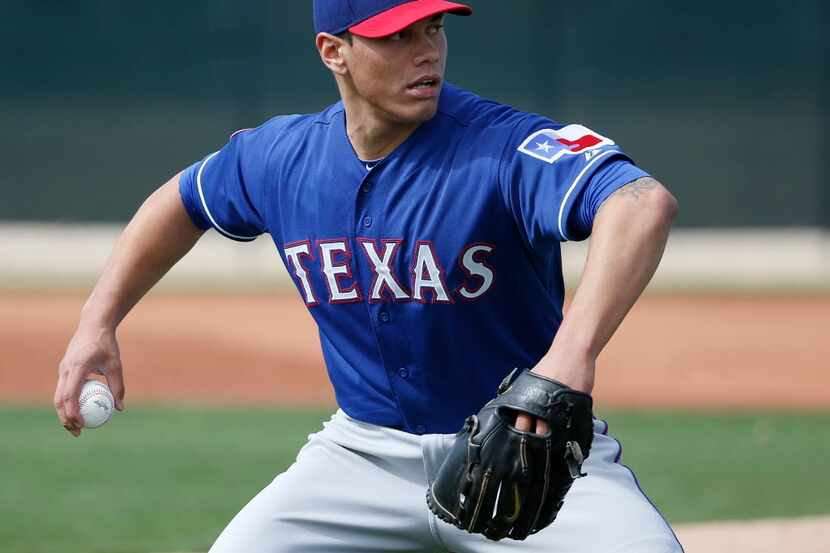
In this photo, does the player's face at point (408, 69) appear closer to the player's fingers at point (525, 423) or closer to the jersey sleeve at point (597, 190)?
the jersey sleeve at point (597, 190)

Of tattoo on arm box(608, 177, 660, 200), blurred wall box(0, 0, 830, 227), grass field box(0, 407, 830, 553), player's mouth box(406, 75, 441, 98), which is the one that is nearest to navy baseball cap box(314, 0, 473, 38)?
player's mouth box(406, 75, 441, 98)

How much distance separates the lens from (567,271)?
14.2m

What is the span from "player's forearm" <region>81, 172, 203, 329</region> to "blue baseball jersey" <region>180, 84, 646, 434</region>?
0.83ft

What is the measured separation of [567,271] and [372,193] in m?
11.3

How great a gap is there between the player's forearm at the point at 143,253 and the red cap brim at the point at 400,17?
766mm

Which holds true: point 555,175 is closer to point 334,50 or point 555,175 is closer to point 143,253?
point 334,50

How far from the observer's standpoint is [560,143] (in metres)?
2.69

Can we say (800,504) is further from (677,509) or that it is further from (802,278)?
(802,278)

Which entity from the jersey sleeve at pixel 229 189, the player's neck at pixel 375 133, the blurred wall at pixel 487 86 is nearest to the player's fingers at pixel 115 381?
the jersey sleeve at pixel 229 189

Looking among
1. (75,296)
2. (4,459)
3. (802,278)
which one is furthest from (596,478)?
(802,278)

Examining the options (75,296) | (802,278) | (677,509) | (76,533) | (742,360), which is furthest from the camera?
(802,278)

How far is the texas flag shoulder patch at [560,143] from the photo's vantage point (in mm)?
2641

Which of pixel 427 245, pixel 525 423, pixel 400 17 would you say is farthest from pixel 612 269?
pixel 400 17

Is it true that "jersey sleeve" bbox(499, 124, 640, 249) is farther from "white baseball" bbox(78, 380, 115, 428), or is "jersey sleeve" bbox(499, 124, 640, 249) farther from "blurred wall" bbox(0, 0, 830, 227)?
"blurred wall" bbox(0, 0, 830, 227)
